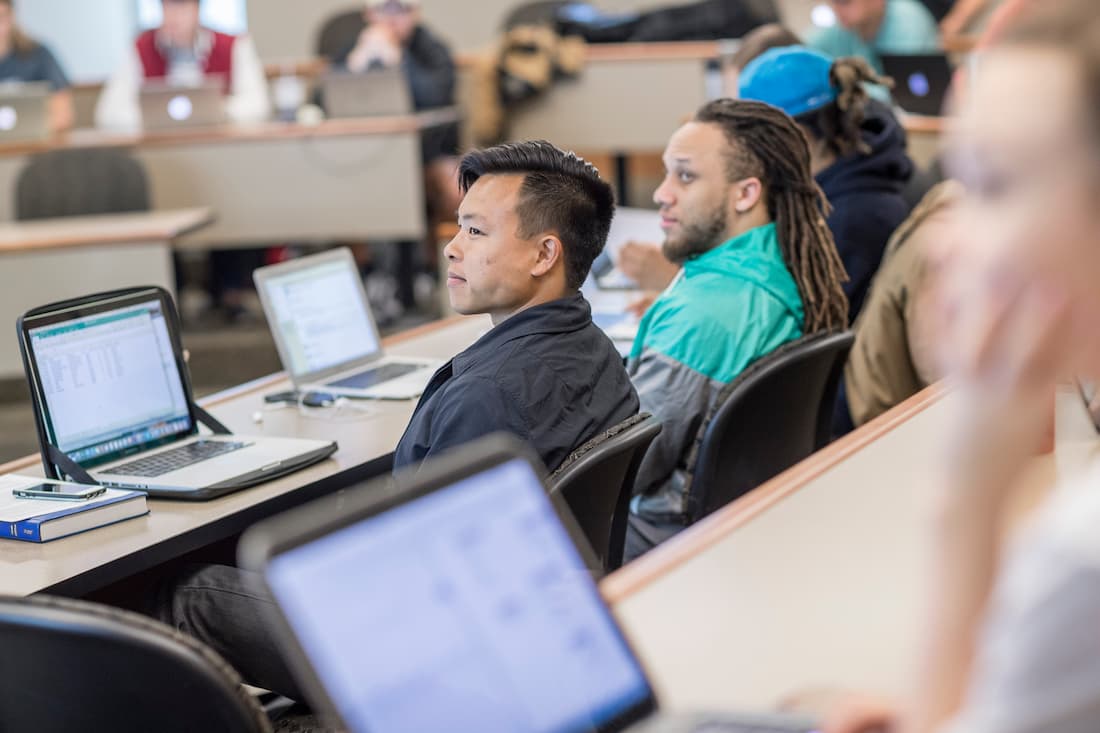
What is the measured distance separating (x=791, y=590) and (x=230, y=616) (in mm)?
1064

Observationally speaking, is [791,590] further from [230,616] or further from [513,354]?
[230,616]

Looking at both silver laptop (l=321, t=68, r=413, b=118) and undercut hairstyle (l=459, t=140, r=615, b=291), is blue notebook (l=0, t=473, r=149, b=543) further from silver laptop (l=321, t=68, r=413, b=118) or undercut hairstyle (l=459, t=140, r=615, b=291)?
silver laptop (l=321, t=68, r=413, b=118)

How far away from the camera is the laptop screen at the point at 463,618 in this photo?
799 mm

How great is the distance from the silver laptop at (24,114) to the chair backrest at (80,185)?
872mm

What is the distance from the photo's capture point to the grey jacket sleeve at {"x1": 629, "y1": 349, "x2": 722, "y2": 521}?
92.8 inches

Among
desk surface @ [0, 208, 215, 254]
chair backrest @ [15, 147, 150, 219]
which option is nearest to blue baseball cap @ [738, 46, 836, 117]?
desk surface @ [0, 208, 215, 254]

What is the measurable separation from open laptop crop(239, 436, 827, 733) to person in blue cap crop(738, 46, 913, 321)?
2.36 metres

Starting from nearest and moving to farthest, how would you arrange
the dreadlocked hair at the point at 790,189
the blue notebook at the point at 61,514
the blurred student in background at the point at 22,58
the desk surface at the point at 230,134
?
the blue notebook at the point at 61,514 → the dreadlocked hair at the point at 790,189 → the desk surface at the point at 230,134 → the blurred student in background at the point at 22,58

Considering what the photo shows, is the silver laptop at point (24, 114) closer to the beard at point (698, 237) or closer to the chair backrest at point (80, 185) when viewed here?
the chair backrest at point (80, 185)

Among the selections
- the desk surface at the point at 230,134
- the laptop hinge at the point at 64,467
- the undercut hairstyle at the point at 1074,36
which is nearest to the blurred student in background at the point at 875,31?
the desk surface at the point at 230,134

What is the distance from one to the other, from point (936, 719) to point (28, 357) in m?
1.76

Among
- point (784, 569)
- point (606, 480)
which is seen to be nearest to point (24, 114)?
point (606, 480)

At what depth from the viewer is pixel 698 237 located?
266 cm

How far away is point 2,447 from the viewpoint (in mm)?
4625
